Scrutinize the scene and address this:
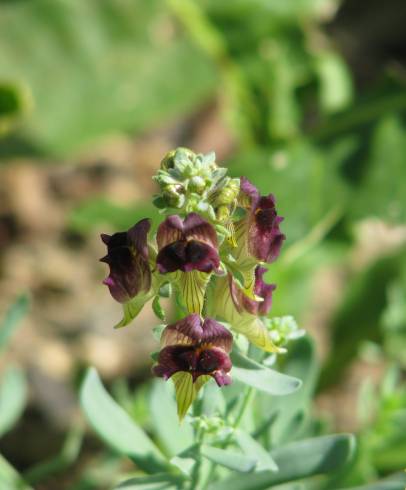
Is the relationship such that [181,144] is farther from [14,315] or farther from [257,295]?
[257,295]

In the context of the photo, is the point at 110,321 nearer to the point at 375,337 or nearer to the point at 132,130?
the point at 132,130

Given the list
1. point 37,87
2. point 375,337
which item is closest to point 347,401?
point 375,337

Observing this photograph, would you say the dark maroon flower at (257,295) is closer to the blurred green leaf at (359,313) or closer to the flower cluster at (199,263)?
the flower cluster at (199,263)

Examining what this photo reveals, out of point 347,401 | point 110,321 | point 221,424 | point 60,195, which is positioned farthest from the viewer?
point 60,195

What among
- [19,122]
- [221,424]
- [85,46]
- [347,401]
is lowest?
[221,424]

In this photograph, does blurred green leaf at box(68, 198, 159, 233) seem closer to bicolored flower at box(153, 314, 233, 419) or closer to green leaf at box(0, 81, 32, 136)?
green leaf at box(0, 81, 32, 136)

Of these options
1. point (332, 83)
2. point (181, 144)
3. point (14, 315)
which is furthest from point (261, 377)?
point (181, 144)

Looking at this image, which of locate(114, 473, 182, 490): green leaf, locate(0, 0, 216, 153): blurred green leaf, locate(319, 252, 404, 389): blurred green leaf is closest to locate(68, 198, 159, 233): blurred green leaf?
locate(0, 0, 216, 153): blurred green leaf
